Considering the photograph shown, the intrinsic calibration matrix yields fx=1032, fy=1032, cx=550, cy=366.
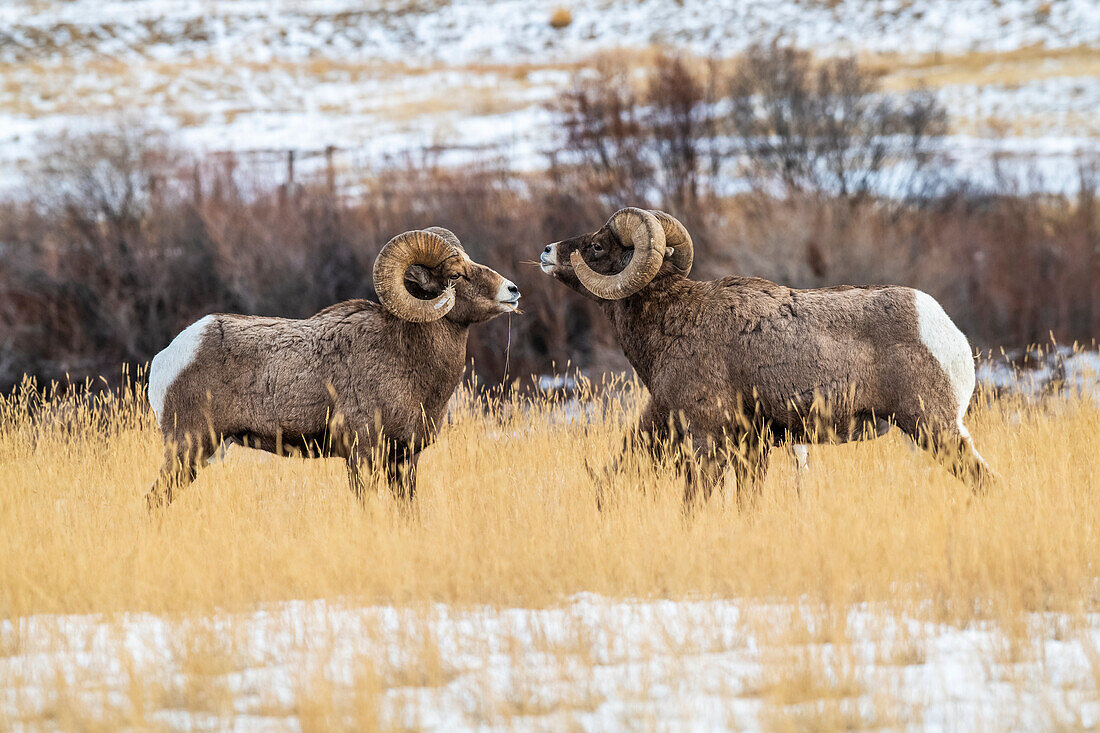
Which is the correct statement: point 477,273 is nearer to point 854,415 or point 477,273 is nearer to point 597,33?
point 854,415

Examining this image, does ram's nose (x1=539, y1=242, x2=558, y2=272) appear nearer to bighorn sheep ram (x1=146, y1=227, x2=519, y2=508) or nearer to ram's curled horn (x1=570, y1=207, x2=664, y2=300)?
ram's curled horn (x1=570, y1=207, x2=664, y2=300)

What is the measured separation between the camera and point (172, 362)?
6480 millimetres

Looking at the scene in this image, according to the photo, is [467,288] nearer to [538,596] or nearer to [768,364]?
[768,364]

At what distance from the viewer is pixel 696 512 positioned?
19.2 ft

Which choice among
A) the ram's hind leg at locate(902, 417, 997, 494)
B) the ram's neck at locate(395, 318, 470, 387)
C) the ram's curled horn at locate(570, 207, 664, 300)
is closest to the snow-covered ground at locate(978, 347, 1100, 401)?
the ram's hind leg at locate(902, 417, 997, 494)

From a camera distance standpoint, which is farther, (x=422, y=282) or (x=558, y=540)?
(x=422, y=282)

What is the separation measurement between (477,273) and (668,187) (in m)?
16.5

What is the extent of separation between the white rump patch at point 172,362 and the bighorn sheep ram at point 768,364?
2.46m

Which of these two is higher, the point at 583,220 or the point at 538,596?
the point at 583,220

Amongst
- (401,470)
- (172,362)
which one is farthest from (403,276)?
(172,362)

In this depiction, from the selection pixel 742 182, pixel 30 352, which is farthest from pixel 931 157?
pixel 30 352

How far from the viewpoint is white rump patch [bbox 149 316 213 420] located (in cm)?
645

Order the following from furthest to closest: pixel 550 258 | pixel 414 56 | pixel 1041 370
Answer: pixel 414 56, pixel 1041 370, pixel 550 258

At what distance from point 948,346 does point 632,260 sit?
1.95 m
